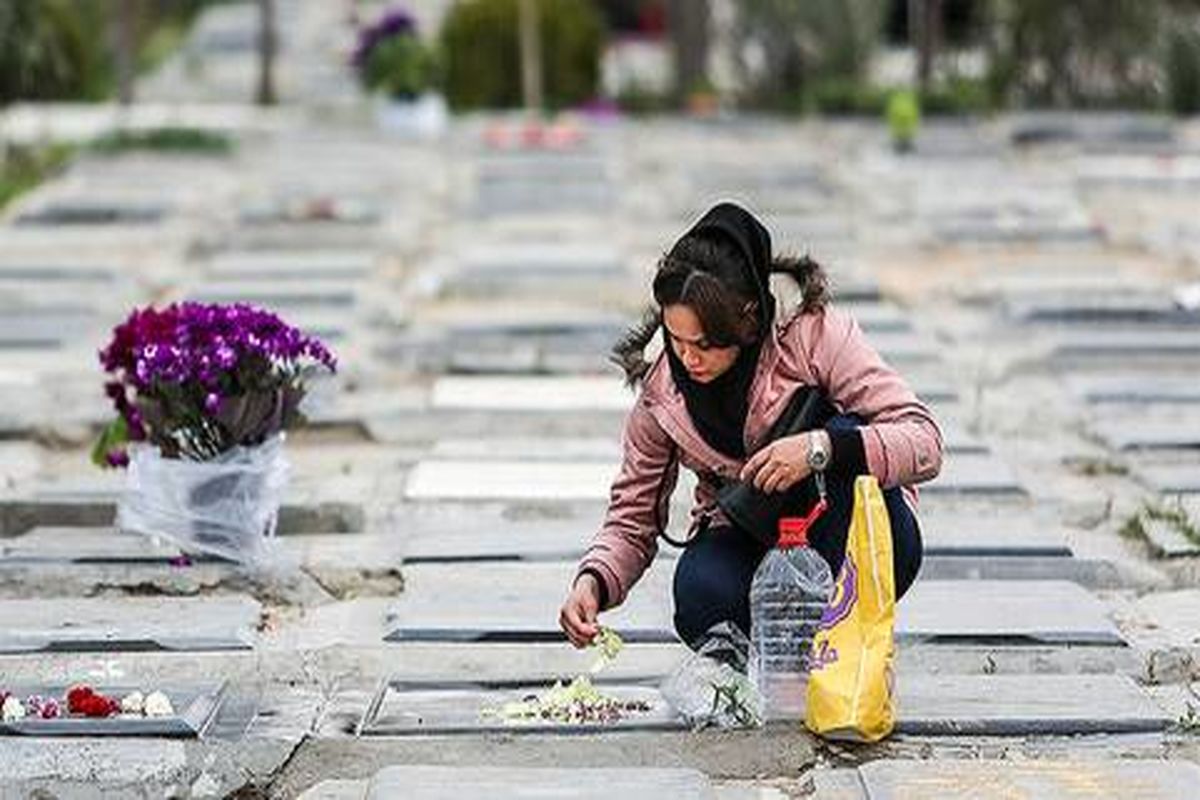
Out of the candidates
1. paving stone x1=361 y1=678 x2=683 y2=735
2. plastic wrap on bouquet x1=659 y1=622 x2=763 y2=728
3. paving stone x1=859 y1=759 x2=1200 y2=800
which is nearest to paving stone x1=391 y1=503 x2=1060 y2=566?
paving stone x1=361 y1=678 x2=683 y2=735

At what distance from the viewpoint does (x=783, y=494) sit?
4723 millimetres

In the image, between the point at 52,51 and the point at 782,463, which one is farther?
the point at 52,51

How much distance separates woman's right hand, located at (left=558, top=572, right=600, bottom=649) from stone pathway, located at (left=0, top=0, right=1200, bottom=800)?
178 millimetres

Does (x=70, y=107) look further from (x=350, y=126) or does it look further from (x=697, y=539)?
(x=697, y=539)

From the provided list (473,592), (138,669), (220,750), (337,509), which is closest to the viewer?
(220,750)

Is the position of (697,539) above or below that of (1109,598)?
above

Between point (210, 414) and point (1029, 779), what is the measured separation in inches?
94.1

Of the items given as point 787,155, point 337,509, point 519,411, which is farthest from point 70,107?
point 337,509

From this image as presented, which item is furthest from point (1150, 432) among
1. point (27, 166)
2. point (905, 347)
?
point (27, 166)

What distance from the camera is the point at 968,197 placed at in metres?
13.3

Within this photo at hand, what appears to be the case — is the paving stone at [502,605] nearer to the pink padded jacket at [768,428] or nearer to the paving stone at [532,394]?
the pink padded jacket at [768,428]

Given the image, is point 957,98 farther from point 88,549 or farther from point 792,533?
point 792,533

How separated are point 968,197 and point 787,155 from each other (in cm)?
219

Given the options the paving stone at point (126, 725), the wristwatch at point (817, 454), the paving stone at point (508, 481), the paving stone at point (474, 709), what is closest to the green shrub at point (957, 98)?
the paving stone at point (508, 481)
